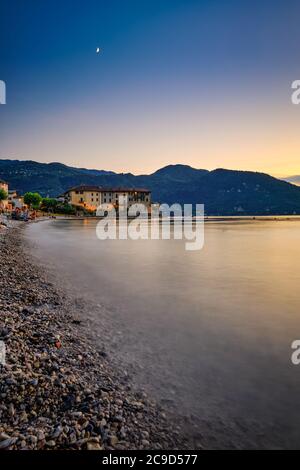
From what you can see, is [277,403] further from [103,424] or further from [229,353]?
[103,424]

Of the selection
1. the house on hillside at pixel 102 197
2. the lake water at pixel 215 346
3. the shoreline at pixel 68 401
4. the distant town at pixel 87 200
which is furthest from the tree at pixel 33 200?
the shoreline at pixel 68 401

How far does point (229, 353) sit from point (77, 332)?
4.38m

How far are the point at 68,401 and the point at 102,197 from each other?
606ft

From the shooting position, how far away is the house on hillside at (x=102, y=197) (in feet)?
586

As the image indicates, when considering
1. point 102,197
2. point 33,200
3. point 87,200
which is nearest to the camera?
point 33,200

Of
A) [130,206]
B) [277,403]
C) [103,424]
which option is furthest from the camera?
[130,206]

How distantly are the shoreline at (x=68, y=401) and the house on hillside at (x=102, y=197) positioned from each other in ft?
563

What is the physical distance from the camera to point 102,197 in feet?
605

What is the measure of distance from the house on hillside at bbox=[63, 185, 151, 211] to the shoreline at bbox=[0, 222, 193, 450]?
171674 mm

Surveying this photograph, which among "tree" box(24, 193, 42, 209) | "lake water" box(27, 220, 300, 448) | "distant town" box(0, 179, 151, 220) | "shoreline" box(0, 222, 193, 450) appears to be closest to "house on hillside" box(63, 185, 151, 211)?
"distant town" box(0, 179, 151, 220)

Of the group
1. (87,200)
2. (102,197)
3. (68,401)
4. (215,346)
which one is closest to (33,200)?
(87,200)

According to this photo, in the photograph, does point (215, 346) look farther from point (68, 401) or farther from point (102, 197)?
point (102, 197)
